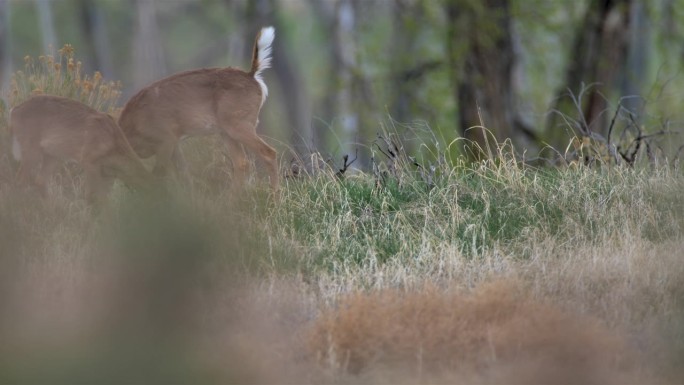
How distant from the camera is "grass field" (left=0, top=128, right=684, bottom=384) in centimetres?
607

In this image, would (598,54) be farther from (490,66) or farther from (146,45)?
(146,45)

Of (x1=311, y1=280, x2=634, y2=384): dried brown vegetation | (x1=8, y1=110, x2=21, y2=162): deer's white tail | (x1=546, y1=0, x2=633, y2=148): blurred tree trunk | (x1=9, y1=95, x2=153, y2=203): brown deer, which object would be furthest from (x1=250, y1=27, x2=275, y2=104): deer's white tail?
(x1=546, y1=0, x2=633, y2=148): blurred tree trunk

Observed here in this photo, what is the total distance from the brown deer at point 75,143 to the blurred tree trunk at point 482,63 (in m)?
8.22

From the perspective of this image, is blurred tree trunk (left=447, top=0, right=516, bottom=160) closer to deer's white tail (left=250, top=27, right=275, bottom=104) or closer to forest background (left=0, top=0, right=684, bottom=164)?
forest background (left=0, top=0, right=684, bottom=164)

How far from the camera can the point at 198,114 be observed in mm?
9828

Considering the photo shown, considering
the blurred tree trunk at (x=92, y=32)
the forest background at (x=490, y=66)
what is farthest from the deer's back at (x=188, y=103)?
the blurred tree trunk at (x=92, y=32)

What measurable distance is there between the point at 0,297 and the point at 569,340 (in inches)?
116

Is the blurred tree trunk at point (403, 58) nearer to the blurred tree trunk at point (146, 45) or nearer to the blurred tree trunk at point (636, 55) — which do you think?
the blurred tree trunk at point (636, 55)

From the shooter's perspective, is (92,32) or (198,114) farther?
(92,32)

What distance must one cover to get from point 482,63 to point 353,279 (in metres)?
9.85

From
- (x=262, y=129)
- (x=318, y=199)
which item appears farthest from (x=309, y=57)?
(x=318, y=199)

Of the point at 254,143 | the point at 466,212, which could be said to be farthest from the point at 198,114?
the point at 466,212

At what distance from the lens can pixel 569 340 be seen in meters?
6.77

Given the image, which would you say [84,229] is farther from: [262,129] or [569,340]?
[262,129]
